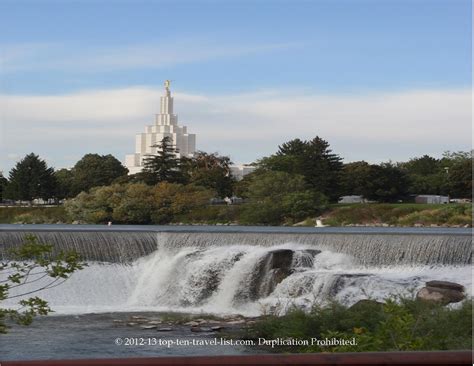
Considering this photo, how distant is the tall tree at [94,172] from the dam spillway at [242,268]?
40.6m

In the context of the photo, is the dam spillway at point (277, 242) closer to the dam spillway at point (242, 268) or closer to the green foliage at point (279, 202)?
the dam spillway at point (242, 268)

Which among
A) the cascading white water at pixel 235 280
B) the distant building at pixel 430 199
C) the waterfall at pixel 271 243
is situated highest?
the distant building at pixel 430 199

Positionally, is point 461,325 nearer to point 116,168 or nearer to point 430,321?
point 430,321

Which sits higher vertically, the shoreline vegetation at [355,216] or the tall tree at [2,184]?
the tall tree at [2,184]

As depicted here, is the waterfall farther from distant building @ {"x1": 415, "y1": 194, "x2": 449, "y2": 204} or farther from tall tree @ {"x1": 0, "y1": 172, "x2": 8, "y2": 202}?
distant building @ {"x1": 415, "y1": 194, "x2": 449, "y2": 204}

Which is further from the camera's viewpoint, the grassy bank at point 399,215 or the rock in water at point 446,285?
the grassy bank at point 399,215

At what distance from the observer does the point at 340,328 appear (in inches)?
429

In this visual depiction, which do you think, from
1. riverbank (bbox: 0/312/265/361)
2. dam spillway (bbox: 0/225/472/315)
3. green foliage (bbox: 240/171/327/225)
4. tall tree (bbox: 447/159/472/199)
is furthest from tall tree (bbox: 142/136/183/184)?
riverbank (bbox: 0/312/265/361)

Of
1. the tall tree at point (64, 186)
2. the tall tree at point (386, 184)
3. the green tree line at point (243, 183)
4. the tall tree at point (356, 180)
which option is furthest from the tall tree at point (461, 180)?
the tall tree at point (64, 186)

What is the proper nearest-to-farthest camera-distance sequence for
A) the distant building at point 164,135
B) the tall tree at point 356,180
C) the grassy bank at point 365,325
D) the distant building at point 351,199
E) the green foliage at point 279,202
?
1. the grassy bank at point 365,325
2. the green foliage at point 279,202
3. the tall tree at point 356,180
4. the distant building at point 351,199
5. the distant building at point 164,135

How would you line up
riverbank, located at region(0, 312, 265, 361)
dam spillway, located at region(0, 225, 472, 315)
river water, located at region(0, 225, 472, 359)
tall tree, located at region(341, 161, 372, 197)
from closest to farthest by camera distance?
riverbank, located at region(0, 312, 265, 361)
river water, located at region(0, 225, 472, 359)
dam spillway, located at region(0, 225, 472, 315)
tall tree, located at region(341, 161, 372, 197)

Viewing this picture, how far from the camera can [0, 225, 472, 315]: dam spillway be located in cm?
1554

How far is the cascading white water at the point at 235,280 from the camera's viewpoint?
15.2 meters

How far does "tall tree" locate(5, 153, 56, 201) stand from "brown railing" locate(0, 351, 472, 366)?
53886mm
